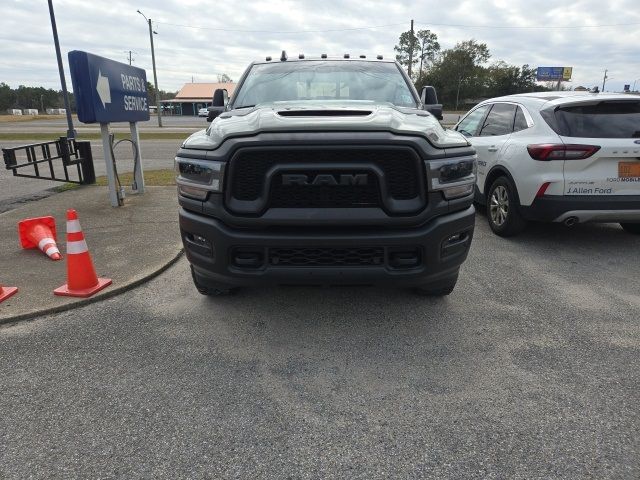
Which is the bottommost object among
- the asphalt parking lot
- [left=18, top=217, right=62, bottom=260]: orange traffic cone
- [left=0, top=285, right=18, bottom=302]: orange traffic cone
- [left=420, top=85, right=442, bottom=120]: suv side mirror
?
the asphalt parking lot

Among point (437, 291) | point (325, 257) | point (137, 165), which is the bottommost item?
point (437, 291)

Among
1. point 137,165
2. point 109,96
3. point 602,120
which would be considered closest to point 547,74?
point 602,120

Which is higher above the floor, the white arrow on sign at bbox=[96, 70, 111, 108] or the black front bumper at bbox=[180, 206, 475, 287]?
the white arrow on sign at bbox=[96, 70, 111, 108]

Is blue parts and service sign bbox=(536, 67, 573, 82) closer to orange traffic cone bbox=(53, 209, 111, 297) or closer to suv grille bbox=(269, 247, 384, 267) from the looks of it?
suv grille bbox=(269, 247, 384, 267)

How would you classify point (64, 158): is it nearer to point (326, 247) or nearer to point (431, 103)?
point (431, 103)

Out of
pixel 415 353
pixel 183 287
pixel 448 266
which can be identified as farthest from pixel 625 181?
pixel 183 287

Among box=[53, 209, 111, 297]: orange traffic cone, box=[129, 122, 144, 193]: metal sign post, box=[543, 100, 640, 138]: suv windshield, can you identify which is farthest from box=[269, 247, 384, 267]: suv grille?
box=[129, 122, 144, 193]: metal sign post

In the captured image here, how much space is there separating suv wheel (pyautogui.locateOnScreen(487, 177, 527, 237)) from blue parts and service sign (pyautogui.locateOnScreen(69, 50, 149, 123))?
557cm

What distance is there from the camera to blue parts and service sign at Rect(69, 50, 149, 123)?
6078 millimetres

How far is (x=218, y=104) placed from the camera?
451cm

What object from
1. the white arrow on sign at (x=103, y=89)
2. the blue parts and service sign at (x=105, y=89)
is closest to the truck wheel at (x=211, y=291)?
the blue parts and service sign at (x=105, y=89)

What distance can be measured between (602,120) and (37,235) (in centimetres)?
621

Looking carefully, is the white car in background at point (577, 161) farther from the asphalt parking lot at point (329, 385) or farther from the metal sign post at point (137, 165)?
the metal sign post at point (137, 165)

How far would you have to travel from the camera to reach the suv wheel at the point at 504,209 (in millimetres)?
5273
